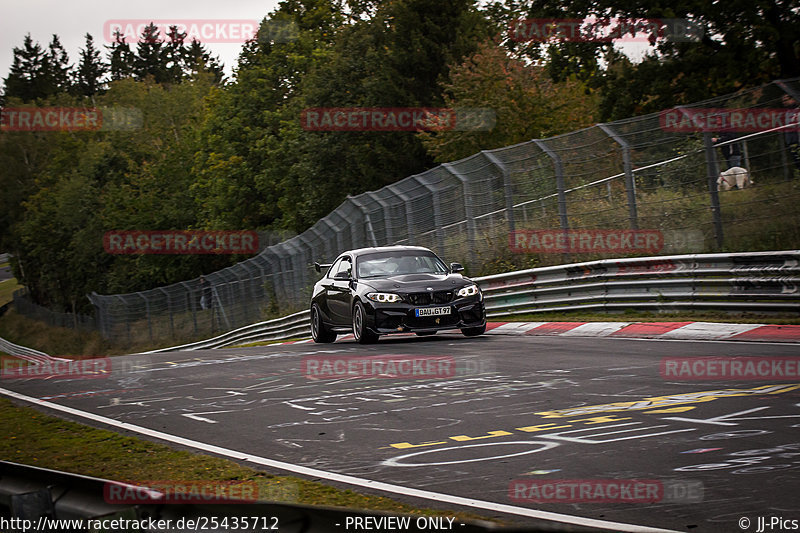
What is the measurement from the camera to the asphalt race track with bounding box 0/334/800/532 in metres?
5.08

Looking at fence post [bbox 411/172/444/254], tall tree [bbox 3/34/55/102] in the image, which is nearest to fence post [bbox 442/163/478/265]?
fence post [bbox 411/172/444/254]

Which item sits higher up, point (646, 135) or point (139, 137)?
point (139, 137)

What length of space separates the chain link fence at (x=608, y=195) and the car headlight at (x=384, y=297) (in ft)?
14.7

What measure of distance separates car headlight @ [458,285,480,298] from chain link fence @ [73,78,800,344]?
3262 millimetres

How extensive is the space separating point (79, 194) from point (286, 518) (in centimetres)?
8709

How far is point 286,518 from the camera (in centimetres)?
331

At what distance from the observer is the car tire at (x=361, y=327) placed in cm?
1577

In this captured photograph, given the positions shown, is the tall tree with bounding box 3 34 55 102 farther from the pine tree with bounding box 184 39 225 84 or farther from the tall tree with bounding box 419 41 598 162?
the tall tree with bounding box 419 41 598 162

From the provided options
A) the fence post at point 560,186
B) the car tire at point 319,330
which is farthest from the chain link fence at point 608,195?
the car tire at point 319,330

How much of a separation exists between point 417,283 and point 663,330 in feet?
12.6

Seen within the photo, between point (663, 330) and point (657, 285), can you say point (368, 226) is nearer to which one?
point (657, 285)

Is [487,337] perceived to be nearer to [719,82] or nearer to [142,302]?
[719,82]

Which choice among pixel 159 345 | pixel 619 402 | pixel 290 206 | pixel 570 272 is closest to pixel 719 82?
pixel 570 272

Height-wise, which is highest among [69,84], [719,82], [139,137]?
[69,84]
